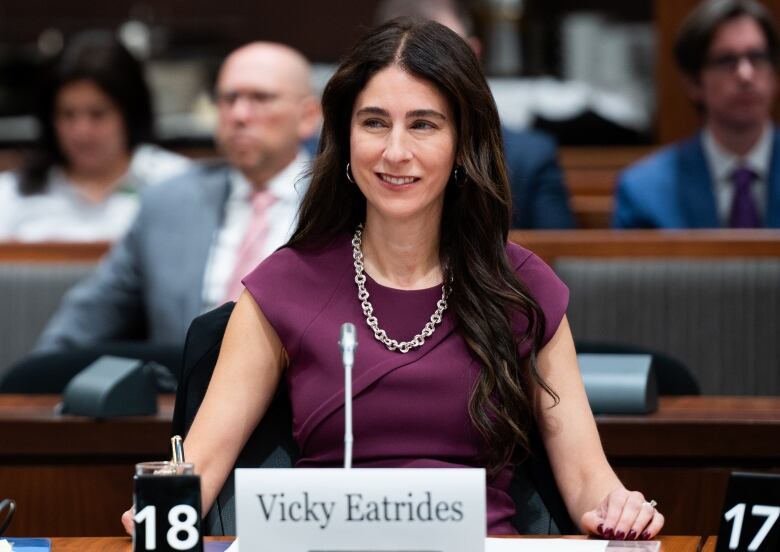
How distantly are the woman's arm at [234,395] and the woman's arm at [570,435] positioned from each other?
0.42 metres

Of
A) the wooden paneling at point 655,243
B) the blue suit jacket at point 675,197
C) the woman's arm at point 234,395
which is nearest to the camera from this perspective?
the woman's arm at point 234,395

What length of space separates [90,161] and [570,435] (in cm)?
308

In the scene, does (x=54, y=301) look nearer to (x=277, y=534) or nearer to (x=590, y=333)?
(x=590, y=333)

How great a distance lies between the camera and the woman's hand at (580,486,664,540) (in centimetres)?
189

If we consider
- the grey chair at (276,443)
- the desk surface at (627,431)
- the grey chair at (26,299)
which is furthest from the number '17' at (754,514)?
the grey chair at (26,299)

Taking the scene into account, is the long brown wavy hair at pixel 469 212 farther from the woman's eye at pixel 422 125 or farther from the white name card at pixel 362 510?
the white name card at pixel 362 510

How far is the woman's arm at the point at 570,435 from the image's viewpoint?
2.10m

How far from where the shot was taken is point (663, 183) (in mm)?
4277

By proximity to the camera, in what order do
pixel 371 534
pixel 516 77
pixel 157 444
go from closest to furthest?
pixel 371 534 < pixel 157 444 < pixel 516 77

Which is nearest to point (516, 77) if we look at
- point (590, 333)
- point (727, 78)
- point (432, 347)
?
point (727, 78)

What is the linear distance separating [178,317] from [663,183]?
4.95 ft

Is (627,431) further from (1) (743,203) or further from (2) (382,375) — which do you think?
(1) (743,203)

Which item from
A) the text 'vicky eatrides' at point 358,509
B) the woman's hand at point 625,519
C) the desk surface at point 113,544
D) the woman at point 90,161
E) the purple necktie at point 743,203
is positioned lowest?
the desk surface at point 113,544

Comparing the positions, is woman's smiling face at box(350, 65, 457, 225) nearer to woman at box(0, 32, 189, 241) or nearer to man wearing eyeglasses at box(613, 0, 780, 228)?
man wearing eyeglasses at box(613, 0, 780, 228)
